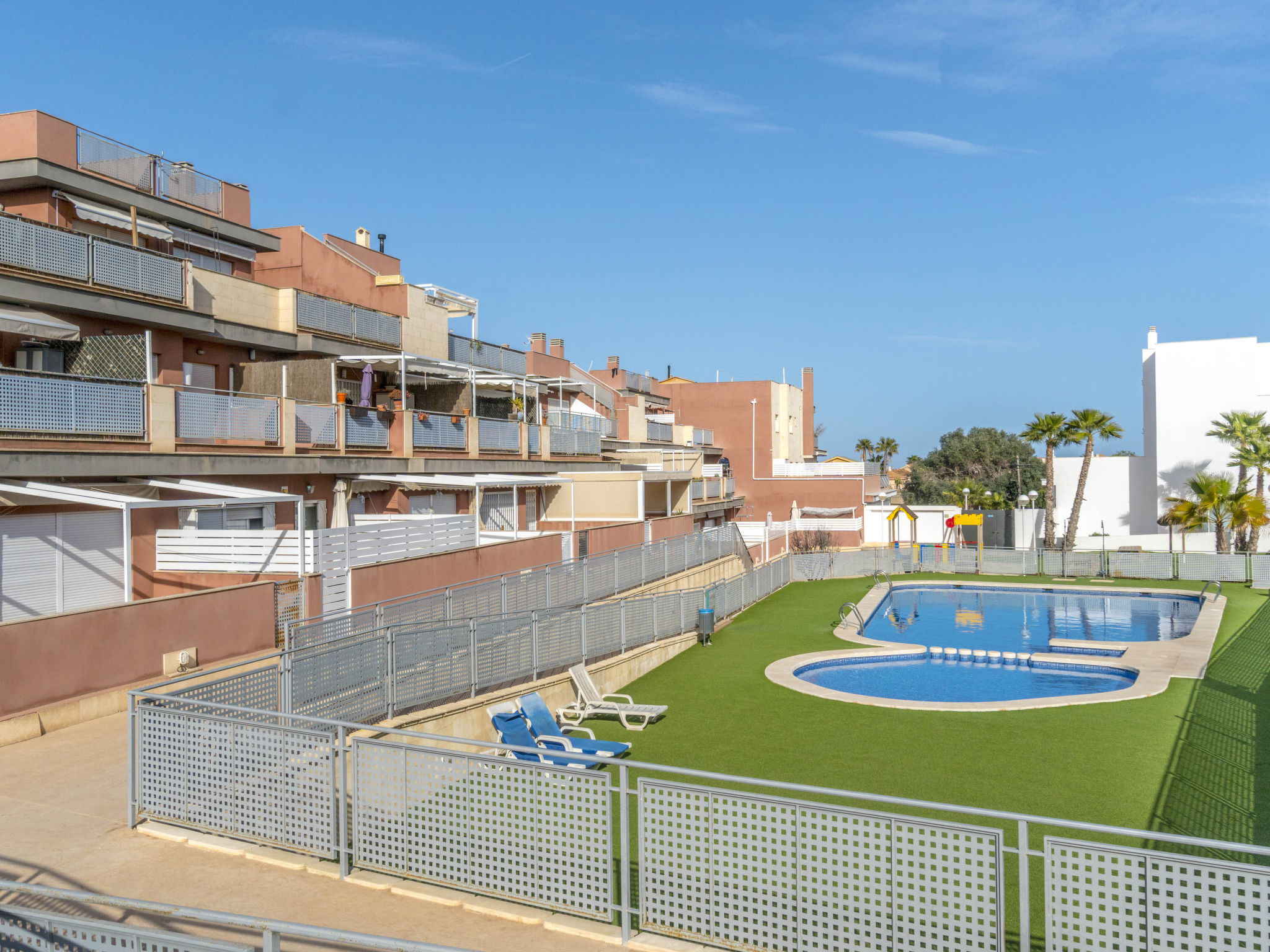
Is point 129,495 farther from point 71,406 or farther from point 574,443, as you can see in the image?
point 574,443

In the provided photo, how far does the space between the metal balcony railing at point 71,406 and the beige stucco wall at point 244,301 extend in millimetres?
4336

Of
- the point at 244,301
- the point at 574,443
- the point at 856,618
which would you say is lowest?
the point at 856,618

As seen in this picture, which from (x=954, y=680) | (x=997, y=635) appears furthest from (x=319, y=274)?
(x=997, y=635)

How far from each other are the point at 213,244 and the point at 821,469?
39.6m

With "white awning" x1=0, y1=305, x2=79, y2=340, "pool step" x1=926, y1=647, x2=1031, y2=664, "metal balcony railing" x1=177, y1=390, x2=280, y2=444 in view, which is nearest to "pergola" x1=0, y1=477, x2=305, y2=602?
"metal balcony railing" x1=177, y1=390, x2=280, y2=444

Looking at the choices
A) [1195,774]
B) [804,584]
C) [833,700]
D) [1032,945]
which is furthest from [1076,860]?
[804,584]

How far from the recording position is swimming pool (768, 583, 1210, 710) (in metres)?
19.8

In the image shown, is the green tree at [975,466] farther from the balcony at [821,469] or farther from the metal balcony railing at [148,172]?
the metal balcony railing at [148,172]

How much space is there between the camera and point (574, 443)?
3319cm

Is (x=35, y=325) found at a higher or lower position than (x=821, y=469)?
higher

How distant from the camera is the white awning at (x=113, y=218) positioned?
755 inches

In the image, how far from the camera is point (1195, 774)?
40.9ft

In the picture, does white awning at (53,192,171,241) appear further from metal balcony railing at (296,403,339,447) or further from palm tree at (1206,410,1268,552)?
palm tree at (1206,410,1268,552)

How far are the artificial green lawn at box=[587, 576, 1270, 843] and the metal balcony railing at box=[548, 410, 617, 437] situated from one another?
1658 centimetres
